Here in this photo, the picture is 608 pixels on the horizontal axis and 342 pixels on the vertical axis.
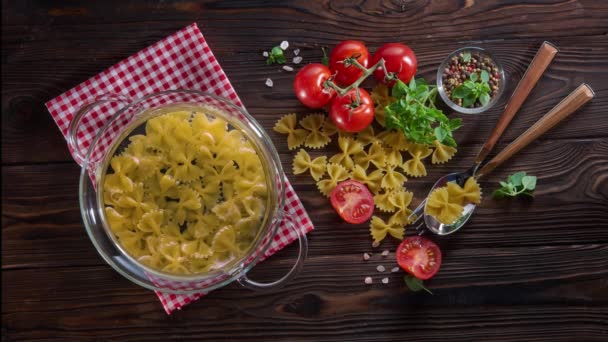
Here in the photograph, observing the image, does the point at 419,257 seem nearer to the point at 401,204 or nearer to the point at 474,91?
the point at 401,204

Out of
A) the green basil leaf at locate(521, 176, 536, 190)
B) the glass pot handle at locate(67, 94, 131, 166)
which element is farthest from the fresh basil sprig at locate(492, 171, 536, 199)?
the glass pot handle at locate(67, 94, 131, 166)

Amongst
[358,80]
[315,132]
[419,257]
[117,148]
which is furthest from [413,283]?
[117,148]

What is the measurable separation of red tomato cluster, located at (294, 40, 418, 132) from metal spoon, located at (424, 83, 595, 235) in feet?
1.24

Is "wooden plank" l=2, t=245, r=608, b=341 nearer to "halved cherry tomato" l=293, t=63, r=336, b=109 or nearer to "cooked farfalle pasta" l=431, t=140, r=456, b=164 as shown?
"cooked farfalle pasta" l=431, t=140, r=456, b=164

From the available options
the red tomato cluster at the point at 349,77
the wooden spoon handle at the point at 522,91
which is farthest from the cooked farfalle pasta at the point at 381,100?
the wooden spoon handle at the point at 522,91

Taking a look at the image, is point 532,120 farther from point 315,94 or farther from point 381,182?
point 315,94

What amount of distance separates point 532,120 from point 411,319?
2.65 ft

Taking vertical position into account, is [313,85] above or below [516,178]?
above

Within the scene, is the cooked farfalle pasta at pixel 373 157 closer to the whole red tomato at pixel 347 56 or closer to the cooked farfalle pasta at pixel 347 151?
the cooked farfalle pasta at pixel 347 151

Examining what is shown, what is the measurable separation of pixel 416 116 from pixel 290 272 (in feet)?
2.15

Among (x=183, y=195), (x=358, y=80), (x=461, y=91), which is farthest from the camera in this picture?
(x=461, y=91)

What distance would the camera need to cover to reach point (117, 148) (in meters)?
1.68

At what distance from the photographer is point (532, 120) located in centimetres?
192

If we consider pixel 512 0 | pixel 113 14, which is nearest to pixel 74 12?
pixel 113 14
